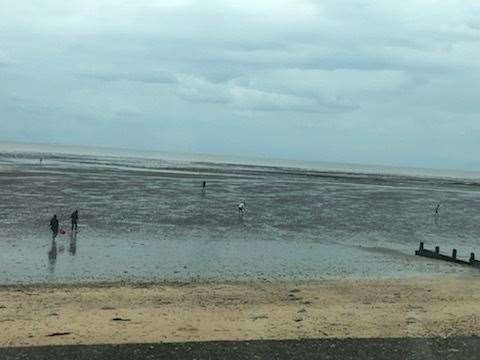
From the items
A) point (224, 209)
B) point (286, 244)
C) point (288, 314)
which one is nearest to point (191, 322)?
point (288, 314)

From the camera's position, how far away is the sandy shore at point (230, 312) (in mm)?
13266

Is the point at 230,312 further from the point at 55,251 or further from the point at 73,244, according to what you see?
the point at 73,244

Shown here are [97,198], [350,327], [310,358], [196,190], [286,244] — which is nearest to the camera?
[310,358]

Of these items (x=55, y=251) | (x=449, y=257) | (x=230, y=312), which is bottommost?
(x=55, y=251)

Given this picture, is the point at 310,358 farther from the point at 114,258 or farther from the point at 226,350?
the point at 114,258

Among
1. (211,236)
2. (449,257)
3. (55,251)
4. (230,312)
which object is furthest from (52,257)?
(449,257)

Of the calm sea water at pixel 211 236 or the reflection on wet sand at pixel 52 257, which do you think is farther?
the calm sea water at pixel 211 236

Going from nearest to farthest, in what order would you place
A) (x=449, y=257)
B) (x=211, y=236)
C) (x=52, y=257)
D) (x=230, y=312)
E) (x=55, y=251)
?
1. (x=230, y=312)
2. (x=52, y=257)
3. (x=55, y=251)
4. (x=449, y=257)
5. (x=211, y=236)

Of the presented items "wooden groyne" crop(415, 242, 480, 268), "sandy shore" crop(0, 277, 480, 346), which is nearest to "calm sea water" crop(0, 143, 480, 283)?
"wooden groyne" crop(415, 242, 480, 268)

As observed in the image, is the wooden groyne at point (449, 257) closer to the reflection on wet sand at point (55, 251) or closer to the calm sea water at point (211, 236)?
the calm sea water at point (211, 236)

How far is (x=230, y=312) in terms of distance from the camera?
15.7m

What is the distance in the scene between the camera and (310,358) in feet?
37.5

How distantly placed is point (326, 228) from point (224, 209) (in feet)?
36.2

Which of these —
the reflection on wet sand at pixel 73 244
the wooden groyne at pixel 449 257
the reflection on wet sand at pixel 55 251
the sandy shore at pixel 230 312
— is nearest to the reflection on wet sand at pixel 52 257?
the reflection on wet sand at pixel 55 251
